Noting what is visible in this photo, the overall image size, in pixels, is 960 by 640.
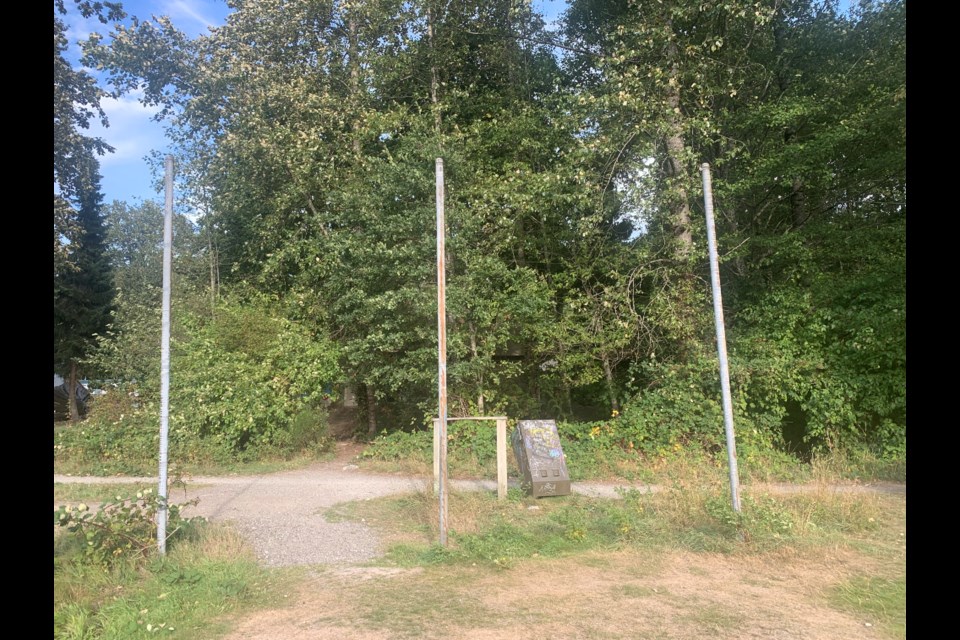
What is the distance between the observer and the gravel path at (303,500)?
608cm

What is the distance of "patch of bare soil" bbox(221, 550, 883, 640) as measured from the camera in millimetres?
3959

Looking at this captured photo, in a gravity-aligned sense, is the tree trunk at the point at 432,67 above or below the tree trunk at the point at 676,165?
above

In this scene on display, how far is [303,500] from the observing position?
8.52 meters

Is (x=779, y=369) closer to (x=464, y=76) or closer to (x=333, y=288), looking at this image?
(x=333, y=288)

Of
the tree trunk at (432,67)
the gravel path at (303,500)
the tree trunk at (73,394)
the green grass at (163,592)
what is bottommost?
the gravel path at (303,500)

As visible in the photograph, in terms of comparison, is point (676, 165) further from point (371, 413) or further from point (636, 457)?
point (371, 413)

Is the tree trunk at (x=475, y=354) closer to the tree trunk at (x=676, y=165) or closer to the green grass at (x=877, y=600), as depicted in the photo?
the tree trunk at (x=676, y=165)

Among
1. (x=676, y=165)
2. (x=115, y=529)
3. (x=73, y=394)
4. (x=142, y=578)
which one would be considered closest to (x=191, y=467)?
(x=73, y=394)

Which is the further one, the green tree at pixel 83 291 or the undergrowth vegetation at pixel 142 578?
the green tree at pixel 83 291

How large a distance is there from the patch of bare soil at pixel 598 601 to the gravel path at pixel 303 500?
0.76 m

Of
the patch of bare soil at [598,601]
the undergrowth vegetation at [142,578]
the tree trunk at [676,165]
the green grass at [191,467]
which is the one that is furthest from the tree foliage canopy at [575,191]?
the undergrowth vegetation at [142,578]

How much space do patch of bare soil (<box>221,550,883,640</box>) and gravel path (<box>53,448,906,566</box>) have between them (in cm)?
76

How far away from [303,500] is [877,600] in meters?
6.97

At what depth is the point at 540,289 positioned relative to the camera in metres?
13.4
